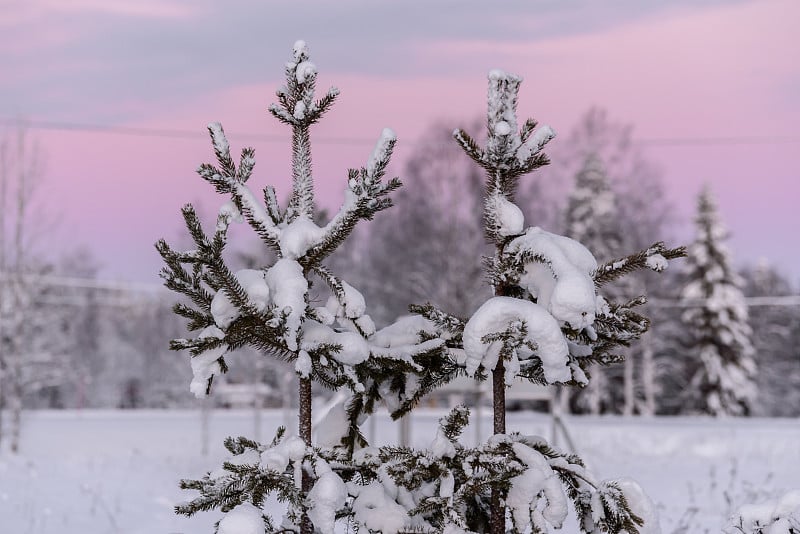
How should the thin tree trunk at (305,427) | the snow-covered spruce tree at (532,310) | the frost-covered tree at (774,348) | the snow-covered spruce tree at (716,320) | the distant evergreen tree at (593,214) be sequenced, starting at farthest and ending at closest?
the frost-covered tree at (774,348) → the snow-covered spruce tree at (716,320) → the distant evergreen tree at (593,214) → the thin tree trunk at (305,427) → the snow-covered spruce tree at (532,310)

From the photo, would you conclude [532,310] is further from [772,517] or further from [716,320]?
[716,320]

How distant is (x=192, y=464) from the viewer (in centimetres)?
1471

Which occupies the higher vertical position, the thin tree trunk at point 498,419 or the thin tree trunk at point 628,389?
the thin tree trunk at point 498,419

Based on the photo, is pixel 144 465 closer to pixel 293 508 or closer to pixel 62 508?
pixel 62 508

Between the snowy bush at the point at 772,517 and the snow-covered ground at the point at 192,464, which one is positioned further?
the snow-covered ground at the point at 192,464

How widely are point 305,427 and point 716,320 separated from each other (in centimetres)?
3079

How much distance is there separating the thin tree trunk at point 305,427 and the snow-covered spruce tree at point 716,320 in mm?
30250

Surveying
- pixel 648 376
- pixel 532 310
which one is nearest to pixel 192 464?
pixel 532 310

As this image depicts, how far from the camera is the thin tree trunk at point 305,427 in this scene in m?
3.20

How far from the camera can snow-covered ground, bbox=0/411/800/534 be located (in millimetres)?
8523

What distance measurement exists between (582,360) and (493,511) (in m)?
0.66

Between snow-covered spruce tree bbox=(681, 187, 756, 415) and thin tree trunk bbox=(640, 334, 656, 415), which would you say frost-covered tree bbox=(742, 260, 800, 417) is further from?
thin tree trunk bbox=(640, 334, 656, 415)

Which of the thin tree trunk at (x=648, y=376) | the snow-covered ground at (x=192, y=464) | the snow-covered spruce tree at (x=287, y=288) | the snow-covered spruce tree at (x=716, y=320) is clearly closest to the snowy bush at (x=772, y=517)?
the snow-covered spruce tree at (x=287, y=288)

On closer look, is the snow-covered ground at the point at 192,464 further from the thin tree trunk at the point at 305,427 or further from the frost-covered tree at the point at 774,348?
the frost-covered tree at the point at 774,348
